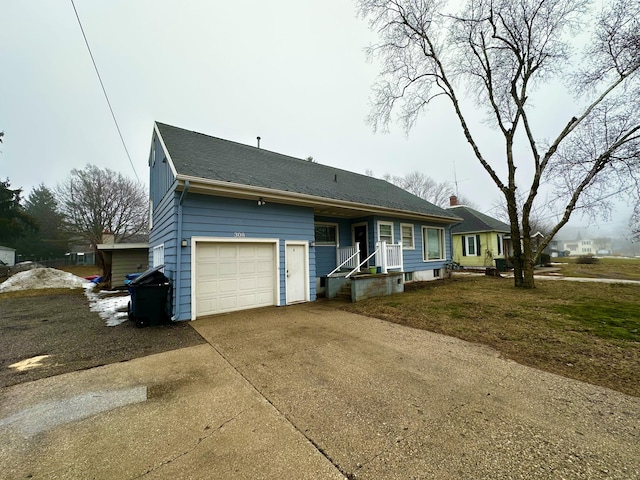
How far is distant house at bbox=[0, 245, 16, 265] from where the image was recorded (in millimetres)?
28656

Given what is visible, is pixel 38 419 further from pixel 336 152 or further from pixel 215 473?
pixel 336 152

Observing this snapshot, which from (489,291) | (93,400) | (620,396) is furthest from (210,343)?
(489,291)

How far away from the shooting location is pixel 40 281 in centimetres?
1382

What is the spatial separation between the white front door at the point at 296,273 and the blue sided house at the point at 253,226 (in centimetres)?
3

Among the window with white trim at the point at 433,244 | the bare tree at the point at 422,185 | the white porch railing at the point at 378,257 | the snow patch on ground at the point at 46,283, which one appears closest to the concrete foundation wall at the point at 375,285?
the white porch railing at the point at 378,257

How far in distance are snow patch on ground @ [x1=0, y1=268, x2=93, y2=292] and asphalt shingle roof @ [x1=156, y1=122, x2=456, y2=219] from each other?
39.6 ft

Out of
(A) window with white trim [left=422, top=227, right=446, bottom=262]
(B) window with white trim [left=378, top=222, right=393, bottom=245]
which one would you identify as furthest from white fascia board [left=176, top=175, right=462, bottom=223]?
(A) window with white trim [left=422, top=227, right=446, bottom=262]

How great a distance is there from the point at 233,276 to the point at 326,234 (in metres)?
4.50

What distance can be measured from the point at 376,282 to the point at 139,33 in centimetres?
1101

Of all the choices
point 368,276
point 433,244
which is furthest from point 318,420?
point 433,244

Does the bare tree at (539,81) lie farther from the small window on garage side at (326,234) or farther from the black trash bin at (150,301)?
the black trash bin at (150,301)

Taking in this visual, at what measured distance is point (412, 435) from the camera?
2.03m

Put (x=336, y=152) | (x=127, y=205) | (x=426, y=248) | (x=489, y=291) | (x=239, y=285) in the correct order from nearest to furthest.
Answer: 1. (x=239, y=285)
2. (x=489, y=291)
3. (x=426, y=248)
4. (x=127, y=205)
5. (x=336, y=152)

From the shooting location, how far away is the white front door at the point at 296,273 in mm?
7656
